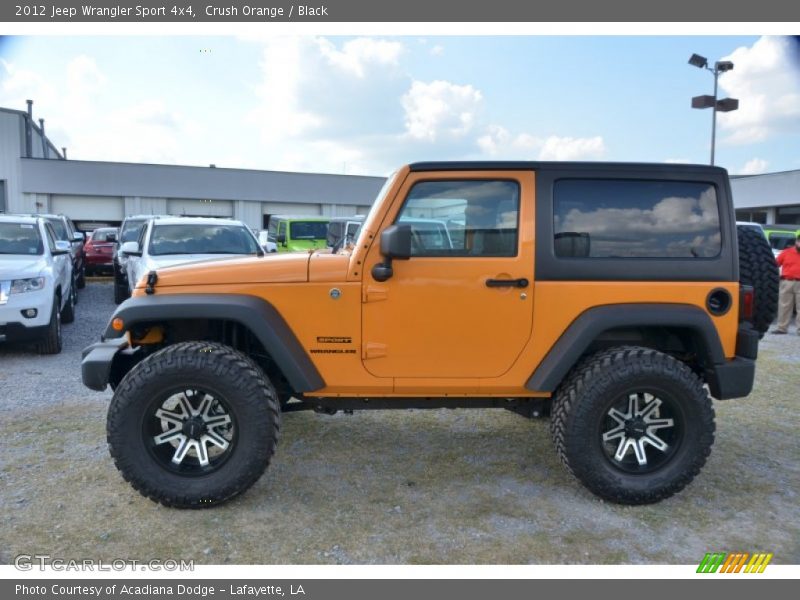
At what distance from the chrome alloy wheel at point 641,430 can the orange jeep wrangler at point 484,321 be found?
0.04 ft

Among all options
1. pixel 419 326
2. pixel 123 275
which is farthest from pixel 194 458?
pixel 123 275

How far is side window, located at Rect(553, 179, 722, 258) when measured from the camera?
12.2ft

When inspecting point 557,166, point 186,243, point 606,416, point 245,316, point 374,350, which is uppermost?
point 557,166

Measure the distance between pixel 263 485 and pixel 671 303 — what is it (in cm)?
284

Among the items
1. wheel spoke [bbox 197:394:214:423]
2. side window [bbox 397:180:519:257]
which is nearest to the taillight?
side window [bbox 397:180:519:257]

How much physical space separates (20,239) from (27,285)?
5.57ft

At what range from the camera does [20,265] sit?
7.34m

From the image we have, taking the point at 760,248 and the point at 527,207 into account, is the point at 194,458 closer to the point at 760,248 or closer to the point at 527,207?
the point at 527,207

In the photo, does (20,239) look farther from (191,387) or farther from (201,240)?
(191,387)

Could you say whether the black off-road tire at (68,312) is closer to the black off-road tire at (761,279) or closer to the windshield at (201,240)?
the windshield at (201,240)

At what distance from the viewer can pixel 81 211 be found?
33.3m

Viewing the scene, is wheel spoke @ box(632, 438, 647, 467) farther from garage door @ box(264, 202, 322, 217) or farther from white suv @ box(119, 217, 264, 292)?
garage door @ box(264, 202, 322, 217)

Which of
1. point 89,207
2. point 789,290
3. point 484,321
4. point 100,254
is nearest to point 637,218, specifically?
point 484,321

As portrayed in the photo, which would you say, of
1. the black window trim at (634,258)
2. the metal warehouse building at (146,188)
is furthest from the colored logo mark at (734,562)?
the metal warehouse building at (146,188)
